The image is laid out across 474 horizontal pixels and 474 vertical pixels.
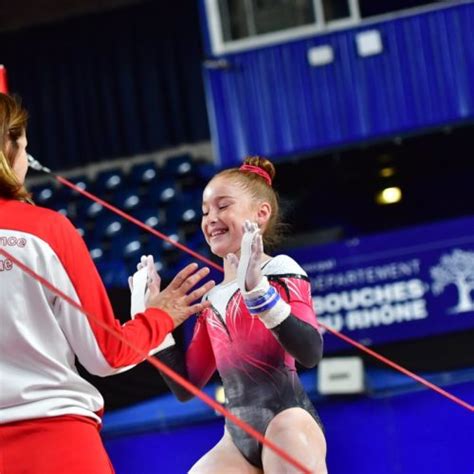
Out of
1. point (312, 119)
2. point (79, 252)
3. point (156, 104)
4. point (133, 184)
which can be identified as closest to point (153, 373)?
point (312, 119)

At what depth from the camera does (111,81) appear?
37.9ft

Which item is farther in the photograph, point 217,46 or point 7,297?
point 217,46

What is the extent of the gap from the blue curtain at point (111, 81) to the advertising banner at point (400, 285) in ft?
12.8

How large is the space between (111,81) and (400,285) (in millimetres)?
5113

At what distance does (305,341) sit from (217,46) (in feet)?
21.6

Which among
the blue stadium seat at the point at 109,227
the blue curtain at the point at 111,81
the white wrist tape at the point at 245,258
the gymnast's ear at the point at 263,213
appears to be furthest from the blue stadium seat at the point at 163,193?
the white wrist tape at the point at 245,258

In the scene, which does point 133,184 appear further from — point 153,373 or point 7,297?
point 7,297

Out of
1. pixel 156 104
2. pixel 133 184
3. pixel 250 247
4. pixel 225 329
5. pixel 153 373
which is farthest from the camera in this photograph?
pixel 156 104

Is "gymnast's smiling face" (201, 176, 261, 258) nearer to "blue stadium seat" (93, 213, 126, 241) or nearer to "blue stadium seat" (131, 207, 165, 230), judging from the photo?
"blue stadium seat" (131, 207, 165, 230)

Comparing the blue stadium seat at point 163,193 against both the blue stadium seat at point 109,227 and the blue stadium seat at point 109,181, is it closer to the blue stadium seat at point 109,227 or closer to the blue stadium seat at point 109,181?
the blue stadium seat at point 109,227

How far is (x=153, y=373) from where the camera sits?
6.16 metres

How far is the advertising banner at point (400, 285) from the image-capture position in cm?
739

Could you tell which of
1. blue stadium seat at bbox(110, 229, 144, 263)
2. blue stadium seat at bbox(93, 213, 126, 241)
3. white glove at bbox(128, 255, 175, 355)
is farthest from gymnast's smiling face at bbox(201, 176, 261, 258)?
blue stadium seat at bbox(93, 213, 126, 241)

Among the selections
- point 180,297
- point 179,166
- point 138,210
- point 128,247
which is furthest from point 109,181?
point 180,297
